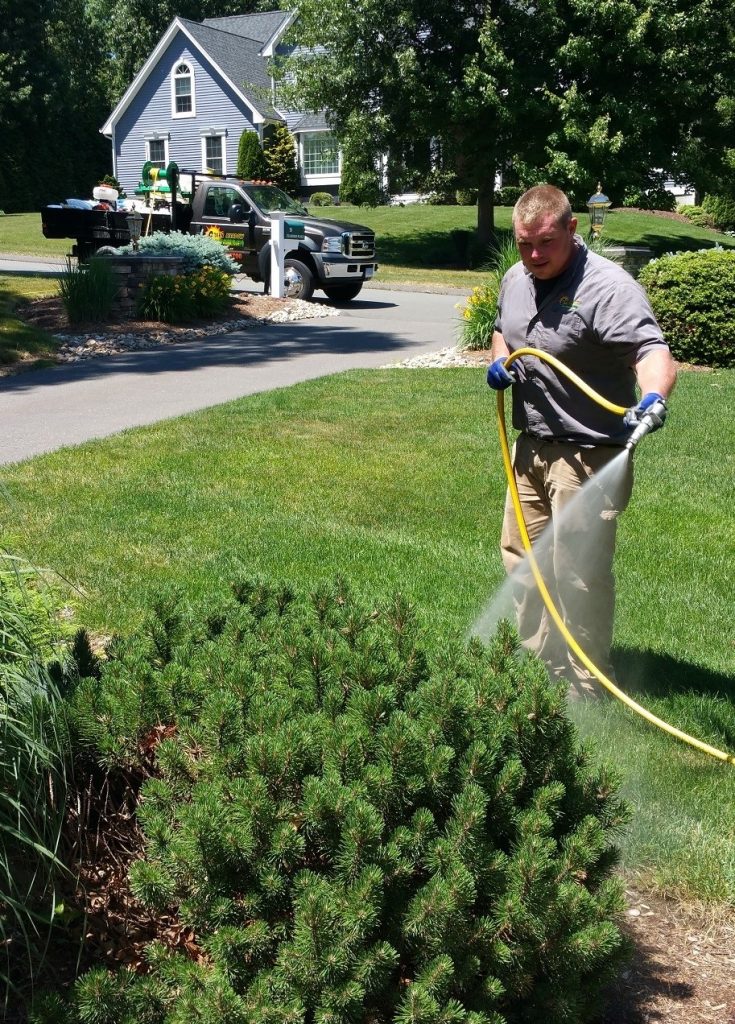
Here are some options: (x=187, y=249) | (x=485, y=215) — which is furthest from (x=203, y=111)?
(x=187, y=249)

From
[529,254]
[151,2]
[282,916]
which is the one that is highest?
[151,2]

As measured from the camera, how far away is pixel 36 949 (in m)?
2.36

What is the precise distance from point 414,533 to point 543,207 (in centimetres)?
307

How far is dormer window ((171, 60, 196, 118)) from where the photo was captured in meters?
44.6

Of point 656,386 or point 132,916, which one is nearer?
point 132,916

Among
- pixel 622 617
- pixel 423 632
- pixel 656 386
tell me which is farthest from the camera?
pixel 622 617

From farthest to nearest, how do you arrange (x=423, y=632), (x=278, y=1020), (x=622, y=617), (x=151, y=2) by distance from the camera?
(x=151, y=2) < (x=622, y=617) < (x=423, y=632) < (x=278, y=1020)

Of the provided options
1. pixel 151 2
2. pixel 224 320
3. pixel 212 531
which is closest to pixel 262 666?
pixel 212 531

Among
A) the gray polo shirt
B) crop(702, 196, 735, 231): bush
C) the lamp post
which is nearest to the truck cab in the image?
the lamp post

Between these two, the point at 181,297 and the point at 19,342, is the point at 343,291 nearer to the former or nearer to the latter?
the point at 181,297

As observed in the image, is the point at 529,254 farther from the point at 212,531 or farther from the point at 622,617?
the point at 212,531

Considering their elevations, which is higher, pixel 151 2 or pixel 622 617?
pixel 151 2

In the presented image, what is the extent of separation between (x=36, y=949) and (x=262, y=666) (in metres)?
0.86

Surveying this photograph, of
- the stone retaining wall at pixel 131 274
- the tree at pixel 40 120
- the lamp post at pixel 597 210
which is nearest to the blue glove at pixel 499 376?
the lamp post at pixel 597 210
